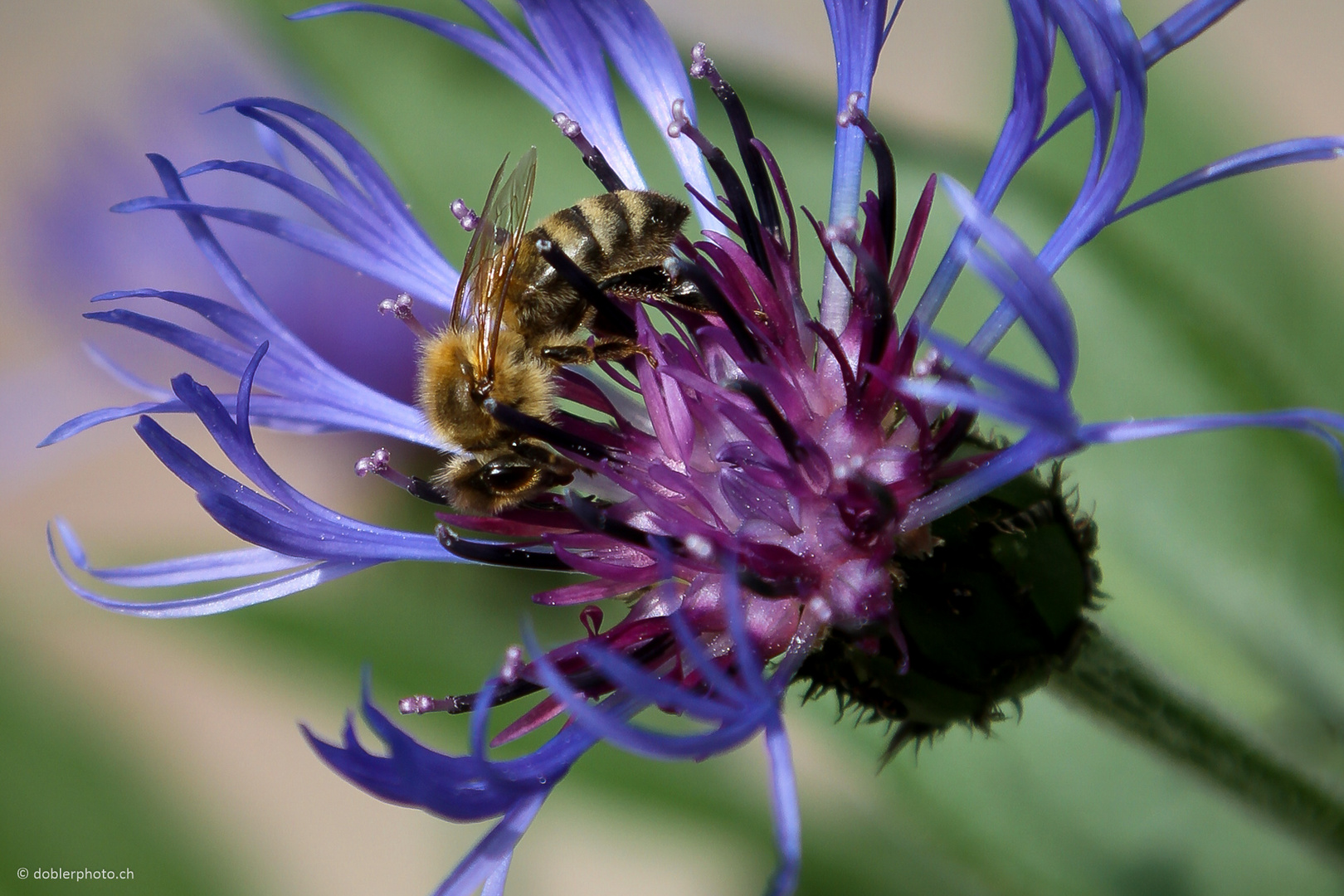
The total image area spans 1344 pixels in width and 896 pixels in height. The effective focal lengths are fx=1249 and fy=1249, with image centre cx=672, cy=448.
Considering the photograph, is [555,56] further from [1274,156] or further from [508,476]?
[1274,156]

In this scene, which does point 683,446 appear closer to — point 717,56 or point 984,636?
point 984,636

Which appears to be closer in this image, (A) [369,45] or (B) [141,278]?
(A) [369,45]

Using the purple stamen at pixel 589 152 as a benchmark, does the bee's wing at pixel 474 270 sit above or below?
below

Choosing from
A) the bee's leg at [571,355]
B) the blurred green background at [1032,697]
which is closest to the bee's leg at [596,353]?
the bee's leg at [571,355]

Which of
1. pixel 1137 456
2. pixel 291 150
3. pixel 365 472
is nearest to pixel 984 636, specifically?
pixel 365 472

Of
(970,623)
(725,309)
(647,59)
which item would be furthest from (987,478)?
(647,59)

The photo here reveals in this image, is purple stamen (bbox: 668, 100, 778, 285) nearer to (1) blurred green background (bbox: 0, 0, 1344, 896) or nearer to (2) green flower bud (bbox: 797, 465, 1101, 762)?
(2) green flower bud (bbox: 797, 465, 1101, 762)

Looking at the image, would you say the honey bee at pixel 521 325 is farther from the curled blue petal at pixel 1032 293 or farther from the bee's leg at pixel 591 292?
the curled blue petal at pixel 1032 293
